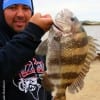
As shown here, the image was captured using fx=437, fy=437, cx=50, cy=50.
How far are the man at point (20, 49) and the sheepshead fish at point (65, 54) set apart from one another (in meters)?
0.11

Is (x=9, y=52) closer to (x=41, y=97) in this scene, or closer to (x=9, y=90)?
(x=9, y=90)

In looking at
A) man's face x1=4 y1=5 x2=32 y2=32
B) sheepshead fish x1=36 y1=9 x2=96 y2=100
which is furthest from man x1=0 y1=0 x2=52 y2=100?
sheepshead fish x1=36 y1=9 x2=96 y2=100

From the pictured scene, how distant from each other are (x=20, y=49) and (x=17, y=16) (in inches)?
29.9

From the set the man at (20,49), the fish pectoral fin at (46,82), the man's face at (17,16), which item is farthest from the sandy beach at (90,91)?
the fish pectoral fin at (46,82)

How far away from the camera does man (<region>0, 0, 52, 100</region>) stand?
12.3ft

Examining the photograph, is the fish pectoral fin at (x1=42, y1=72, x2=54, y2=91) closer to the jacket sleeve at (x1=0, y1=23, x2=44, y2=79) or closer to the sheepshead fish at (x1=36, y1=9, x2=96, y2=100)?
the sheepshead fish at (x1=36, y1=9, x2=96, y2=100)

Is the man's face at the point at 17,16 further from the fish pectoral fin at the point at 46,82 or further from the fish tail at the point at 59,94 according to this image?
the fish tail at the point at 59,94

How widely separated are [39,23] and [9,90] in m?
0.97

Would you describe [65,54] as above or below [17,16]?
below

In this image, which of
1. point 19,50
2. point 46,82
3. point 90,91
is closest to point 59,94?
point 46,82

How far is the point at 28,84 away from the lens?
461cm

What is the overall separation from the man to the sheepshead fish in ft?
0.35

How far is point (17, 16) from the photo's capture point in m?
4.44

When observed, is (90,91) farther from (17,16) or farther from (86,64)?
(86,64)
